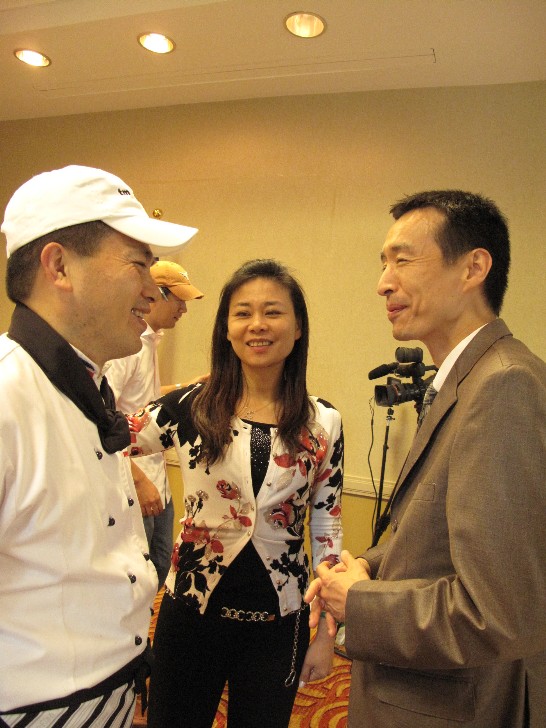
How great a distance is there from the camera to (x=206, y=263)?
347 centimetres

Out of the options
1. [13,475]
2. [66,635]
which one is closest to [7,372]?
[13,475]

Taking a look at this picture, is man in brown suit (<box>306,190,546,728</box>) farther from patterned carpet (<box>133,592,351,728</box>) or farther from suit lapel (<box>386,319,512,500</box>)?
patterned carpet (<box>133,592,351,728</box>)

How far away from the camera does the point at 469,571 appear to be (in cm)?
79

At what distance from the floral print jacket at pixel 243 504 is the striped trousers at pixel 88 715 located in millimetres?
403

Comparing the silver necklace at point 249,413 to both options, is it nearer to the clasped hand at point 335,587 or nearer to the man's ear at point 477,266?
the clasped hand at point 335,587

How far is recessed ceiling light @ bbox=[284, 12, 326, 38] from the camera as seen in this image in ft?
7.87

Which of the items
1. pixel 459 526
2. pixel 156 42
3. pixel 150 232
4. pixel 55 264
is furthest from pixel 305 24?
pixel 459 526

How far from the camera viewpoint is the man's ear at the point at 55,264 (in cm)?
88

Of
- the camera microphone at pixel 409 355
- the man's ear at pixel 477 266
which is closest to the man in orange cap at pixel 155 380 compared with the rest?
the camera microphone at pixel 409 355

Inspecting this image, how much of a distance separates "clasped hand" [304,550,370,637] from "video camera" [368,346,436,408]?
79 centimetres

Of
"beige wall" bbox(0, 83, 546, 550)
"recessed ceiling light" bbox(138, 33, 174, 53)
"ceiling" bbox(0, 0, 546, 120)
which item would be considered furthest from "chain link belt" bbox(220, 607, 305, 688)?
"recessed ceiling light" bbox(138, 33, 174, 53)

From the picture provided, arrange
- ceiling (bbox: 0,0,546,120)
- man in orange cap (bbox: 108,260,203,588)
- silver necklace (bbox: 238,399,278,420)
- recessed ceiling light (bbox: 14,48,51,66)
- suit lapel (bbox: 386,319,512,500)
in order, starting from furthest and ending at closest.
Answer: recessed ceiling light (bbox: 14,48,51,66) → man in orange cap (bbox: 108,260,203,588) → ceiling (bbox: 0,0,546,120) → silver necklace (bbox: 238,399,278,420) → suit lapel (bbox: 386,319,512,500)

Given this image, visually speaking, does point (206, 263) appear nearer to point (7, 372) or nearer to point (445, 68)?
point (445, 68)

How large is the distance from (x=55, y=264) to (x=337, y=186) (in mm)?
2544
